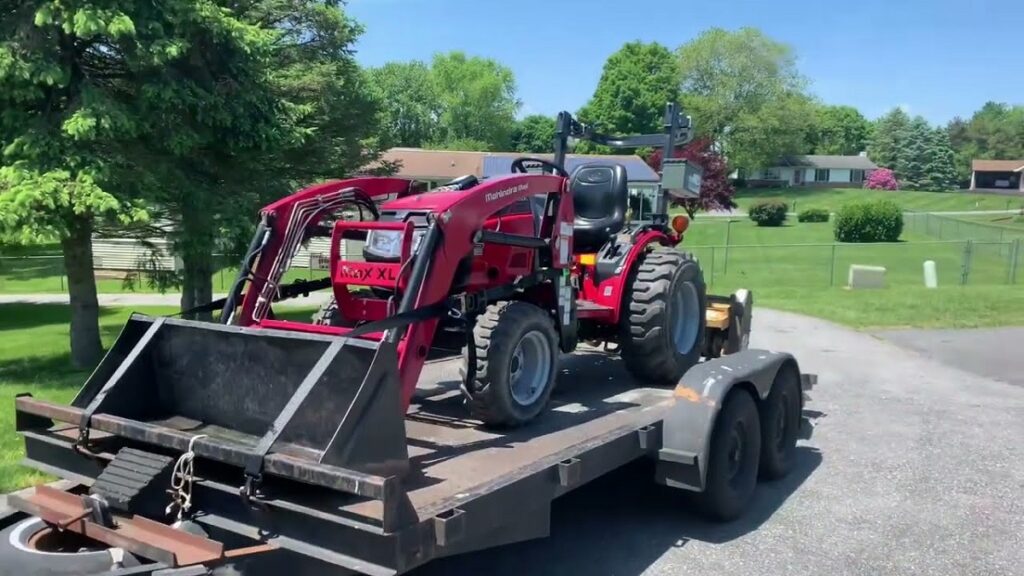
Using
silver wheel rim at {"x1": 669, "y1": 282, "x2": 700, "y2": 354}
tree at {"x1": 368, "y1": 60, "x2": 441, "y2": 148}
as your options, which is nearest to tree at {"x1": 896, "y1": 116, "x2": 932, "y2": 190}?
tree at {"x1": 368, "y1": 60, "x2": 441, "y2": 148}

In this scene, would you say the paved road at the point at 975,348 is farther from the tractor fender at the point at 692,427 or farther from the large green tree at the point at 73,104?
the large green tree at the point at 73,104

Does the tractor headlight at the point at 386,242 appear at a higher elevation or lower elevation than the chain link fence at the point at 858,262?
higher

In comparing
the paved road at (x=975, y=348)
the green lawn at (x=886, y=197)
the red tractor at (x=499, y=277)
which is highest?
the green lawn at (x=886, y=197)

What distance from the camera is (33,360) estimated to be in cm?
1243

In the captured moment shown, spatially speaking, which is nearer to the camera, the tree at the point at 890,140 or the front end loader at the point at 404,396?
the front end loader at the point at 404,396

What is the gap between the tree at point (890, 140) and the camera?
9431cm

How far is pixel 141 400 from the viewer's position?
15.5 ft

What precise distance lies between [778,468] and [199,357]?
14.7ft

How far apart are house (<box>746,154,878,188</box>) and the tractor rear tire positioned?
285 ft

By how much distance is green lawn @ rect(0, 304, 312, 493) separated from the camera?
7004mm

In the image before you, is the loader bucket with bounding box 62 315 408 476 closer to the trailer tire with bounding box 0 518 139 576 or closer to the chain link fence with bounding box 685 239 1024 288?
the trailer tire with bounding box 0 518 139 576

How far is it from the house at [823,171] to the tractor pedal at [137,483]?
9080cm

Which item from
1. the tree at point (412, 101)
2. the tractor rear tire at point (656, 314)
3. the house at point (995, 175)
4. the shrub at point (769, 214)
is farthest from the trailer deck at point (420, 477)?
the house at point (995, 175)

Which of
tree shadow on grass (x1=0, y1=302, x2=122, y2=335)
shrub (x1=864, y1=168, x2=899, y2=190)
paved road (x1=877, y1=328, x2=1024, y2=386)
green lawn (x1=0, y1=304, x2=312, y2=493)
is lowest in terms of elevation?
tree shadow on grass (x1=0, y1=302, x2=122, y2=335)
